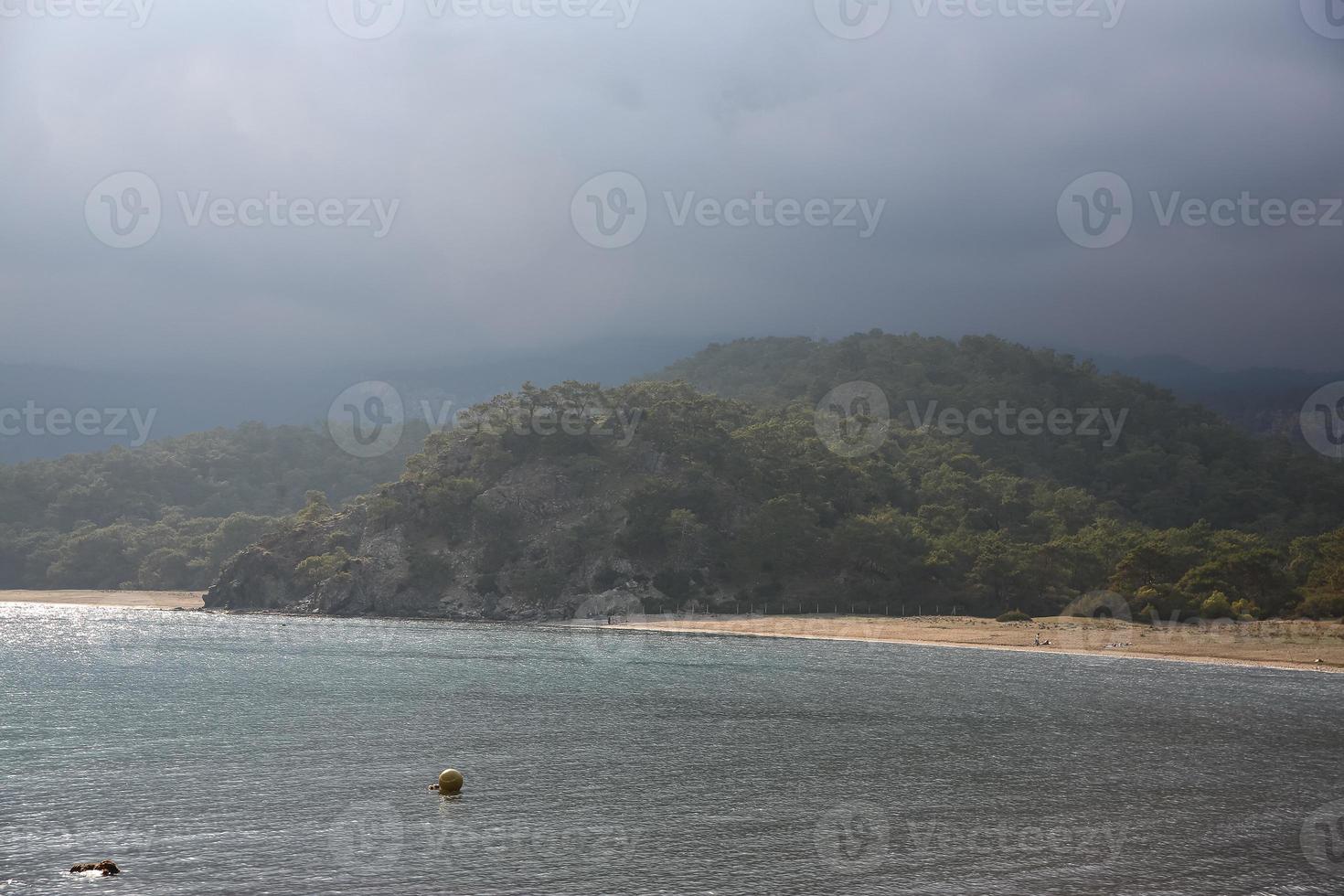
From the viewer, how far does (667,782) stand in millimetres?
37875

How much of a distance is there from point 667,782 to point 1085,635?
84.1 metres

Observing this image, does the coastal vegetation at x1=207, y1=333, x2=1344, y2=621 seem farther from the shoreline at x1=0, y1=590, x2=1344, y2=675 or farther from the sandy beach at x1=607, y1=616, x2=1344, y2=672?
the sandy beach at x1=607, y1=616, x2=1344, y2=672

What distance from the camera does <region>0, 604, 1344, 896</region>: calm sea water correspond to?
2677 cm

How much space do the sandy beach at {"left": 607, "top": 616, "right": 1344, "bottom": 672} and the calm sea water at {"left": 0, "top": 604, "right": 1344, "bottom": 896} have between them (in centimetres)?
1398

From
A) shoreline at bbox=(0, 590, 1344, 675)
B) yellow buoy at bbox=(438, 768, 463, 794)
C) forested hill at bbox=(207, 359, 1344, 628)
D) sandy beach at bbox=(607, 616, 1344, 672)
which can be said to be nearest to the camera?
yellow buoy at bbox=(438, 768, 463, 794)

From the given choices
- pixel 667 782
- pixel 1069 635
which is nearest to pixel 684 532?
pixel 1069 635

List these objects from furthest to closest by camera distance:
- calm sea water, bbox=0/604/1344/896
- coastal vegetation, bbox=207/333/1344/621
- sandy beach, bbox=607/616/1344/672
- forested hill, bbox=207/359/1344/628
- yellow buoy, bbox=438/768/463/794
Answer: forested hill, bbox=207/359/1344/628 → coastal vegetation, bbox=207/333/1344/621 → sandy beach, bbox=607/616/1344/672 → yellow buoy, bbox=438/768/463/794 → calm sea water, bbox=0/604/1344/896

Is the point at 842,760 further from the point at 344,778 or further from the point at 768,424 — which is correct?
the point at 768,424

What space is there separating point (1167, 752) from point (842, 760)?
15.8 m

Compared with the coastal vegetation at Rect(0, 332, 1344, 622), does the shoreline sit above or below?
below

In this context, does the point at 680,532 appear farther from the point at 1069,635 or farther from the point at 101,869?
the point at 101,869

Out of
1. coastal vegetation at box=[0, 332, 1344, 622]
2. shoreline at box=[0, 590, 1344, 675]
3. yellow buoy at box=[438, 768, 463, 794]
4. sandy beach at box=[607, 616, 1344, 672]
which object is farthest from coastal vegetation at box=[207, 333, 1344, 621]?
yellow buoy at box=[438, 768, 463, 794]

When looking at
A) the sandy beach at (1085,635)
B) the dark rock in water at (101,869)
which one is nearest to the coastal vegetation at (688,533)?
the sandy beach at (1085,635)

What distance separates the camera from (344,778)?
3756cm
